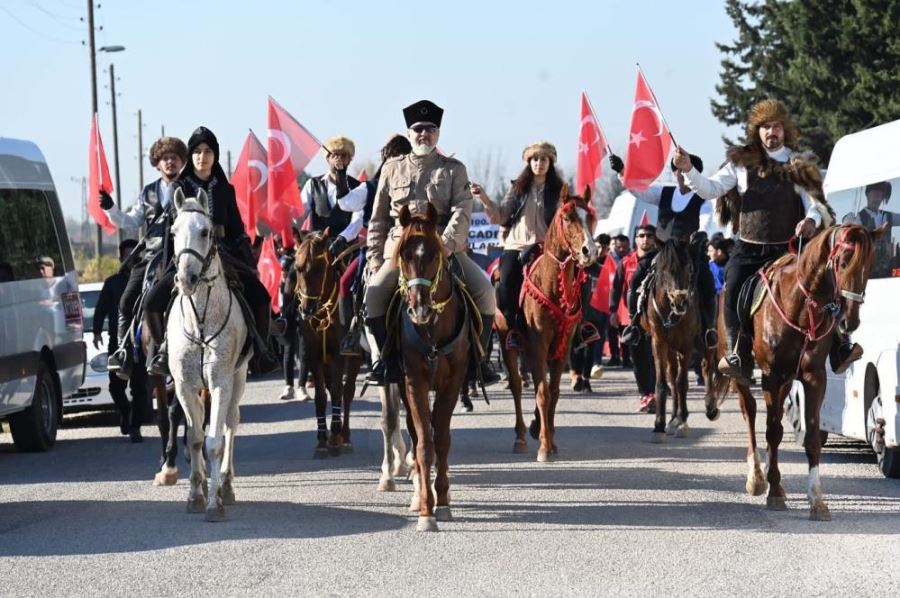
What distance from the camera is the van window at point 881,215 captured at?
46.2ft

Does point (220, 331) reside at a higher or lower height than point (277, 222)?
lower

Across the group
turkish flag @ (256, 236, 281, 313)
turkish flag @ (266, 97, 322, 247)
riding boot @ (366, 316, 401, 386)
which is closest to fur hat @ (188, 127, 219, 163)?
riding boot @ (366, 316, 401, 386)

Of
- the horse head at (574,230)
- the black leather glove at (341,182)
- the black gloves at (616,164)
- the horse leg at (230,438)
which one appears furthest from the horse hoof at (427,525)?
the black leather glove at (341,182)

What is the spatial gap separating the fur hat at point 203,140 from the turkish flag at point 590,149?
11090 mm

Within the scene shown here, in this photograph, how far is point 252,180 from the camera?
83.1 ft

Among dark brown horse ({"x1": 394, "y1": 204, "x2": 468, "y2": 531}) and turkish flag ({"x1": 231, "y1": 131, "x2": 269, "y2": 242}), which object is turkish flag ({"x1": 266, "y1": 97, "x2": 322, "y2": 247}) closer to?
turkish flag ({"x1": 231, "y1": 131, "x2": 269, "y2": 242})

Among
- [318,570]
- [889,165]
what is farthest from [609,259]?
[318,570]

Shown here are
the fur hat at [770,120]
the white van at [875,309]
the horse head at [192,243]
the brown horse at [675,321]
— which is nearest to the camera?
the horse head at [192,243]

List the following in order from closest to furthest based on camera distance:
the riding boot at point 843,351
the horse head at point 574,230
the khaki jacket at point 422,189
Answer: the riding boot at point 843,351 < the khaki jacket at point 422,189 < the horse head at point 574,230

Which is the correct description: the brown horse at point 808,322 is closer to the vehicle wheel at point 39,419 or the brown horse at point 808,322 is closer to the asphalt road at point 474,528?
the asphalt road at point 474,528

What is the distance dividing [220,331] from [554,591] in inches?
169

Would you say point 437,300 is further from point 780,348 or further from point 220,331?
point 780,348

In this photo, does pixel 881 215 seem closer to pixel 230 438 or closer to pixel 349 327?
pixel 349 327

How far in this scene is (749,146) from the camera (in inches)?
516
